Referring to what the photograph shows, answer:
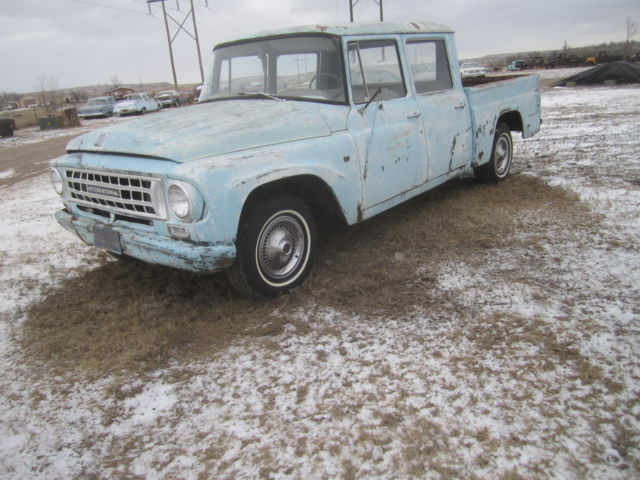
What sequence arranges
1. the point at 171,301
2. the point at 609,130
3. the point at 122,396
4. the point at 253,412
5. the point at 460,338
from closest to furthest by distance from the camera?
1. the point at 253,412
2. the point at 122,396
3. the point at 460,338
4. the point at 171,301
5. the point at 609,130

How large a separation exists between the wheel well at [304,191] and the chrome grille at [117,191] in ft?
A: 1.85

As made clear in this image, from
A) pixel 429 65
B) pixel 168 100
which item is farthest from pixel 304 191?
pixel 168 100

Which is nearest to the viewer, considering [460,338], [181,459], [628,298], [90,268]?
[181,459]

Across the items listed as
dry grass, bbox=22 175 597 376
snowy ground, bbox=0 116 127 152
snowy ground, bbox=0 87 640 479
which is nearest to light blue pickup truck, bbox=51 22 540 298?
dry grass, bbox=22 175 597 376

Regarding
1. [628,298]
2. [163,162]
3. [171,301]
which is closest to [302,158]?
[163,162]

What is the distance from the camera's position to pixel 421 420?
2.11m

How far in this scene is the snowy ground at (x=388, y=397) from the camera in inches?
76.1

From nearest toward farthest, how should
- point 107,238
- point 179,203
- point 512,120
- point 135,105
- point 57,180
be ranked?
point 179,203, point 107,238, point 57,180, point 512,120, point 135,105

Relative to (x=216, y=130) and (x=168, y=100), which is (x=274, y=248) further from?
(x=168, y=100)

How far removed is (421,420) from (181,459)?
108cm

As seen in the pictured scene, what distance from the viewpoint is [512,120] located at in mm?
5969

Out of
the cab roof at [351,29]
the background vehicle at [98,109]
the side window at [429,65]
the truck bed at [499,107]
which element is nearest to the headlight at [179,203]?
the cab roof at [351,29]

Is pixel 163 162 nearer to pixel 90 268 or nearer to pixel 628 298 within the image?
pixel 90 268

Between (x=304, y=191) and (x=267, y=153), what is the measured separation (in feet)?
2.10
